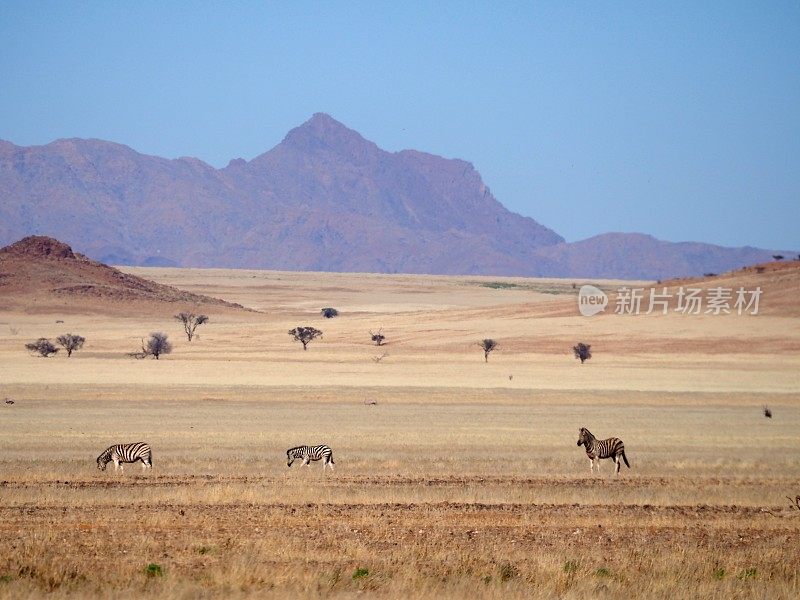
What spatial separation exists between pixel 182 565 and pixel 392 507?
206 inches

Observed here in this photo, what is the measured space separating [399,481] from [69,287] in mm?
97688

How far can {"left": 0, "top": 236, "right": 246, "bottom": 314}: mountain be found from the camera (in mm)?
104375

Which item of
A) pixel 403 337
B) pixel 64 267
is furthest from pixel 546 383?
pixel 64 267

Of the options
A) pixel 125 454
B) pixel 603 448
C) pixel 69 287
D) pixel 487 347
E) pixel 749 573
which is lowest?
pixel 125 454

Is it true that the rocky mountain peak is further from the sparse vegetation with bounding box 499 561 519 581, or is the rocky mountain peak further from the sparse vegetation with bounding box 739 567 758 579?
the sparse vegetation with bounding box 739 567 758 579

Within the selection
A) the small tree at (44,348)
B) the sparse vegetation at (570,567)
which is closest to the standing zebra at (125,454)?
the sparse vegetation at (570,567)

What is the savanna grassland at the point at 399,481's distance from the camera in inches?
410

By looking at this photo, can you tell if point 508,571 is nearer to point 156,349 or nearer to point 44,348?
point 156,349

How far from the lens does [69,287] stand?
359 feet

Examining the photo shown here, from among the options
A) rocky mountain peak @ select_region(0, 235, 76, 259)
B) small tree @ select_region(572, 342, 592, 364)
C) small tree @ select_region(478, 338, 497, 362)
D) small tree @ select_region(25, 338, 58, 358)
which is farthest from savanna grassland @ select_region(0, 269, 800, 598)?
rocky mountain peak @ select_region(0, 235, 76, 259)

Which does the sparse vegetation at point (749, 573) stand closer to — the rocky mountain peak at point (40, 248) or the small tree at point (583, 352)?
the small tree at point (583, 352)

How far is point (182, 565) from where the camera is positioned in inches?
415

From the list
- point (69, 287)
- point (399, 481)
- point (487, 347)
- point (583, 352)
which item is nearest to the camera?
point (399, 481)

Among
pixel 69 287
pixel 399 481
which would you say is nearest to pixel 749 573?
pixel 399 481
